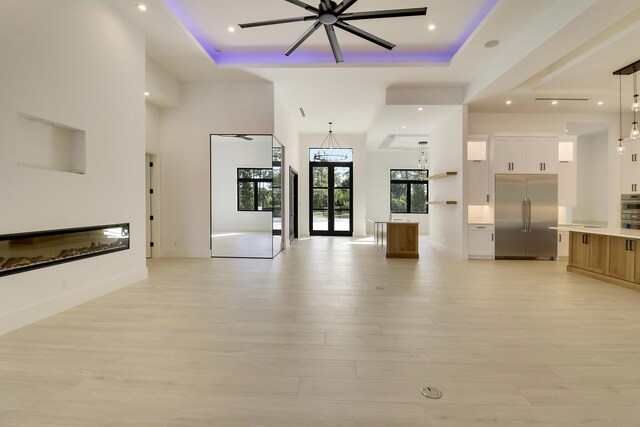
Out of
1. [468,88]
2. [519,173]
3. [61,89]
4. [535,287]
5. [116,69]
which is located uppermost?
[468,88]

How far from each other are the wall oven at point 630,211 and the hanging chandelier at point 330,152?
7.77 m

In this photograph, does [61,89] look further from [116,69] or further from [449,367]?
[449,367]

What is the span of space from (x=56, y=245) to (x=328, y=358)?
10.5 ft

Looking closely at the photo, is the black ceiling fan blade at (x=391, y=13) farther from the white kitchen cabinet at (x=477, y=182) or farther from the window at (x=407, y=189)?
the window at (x=407, y=189)

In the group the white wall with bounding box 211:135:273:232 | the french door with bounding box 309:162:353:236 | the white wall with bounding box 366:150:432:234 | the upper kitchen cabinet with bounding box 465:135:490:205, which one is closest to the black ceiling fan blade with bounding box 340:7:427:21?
the upper kitchen cabinet with bounding box 465:135:490:205

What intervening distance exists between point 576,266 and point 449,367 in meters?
4.89

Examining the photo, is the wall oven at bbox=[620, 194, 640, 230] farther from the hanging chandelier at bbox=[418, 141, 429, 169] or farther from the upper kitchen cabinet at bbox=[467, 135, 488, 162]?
the hanging chandelier at bbox=[418, 141, 429, 169]

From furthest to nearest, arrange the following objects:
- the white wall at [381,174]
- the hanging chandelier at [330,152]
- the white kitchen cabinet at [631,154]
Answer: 1. the white wall at [381,174]
2. the hanging chandelier at [330,152]
3. the white kitchen cabinet at [631,154]

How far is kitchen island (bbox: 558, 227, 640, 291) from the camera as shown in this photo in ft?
14.7

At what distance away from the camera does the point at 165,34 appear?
4.78m

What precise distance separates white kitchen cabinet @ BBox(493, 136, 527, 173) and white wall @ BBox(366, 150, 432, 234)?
5.97 meters

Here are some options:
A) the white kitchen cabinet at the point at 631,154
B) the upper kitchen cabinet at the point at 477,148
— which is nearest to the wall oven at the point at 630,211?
the white kitchen cabinet at the point at 631,154

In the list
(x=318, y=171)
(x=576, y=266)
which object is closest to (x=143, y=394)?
(x=576, y=266)

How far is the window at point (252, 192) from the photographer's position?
486 inches
